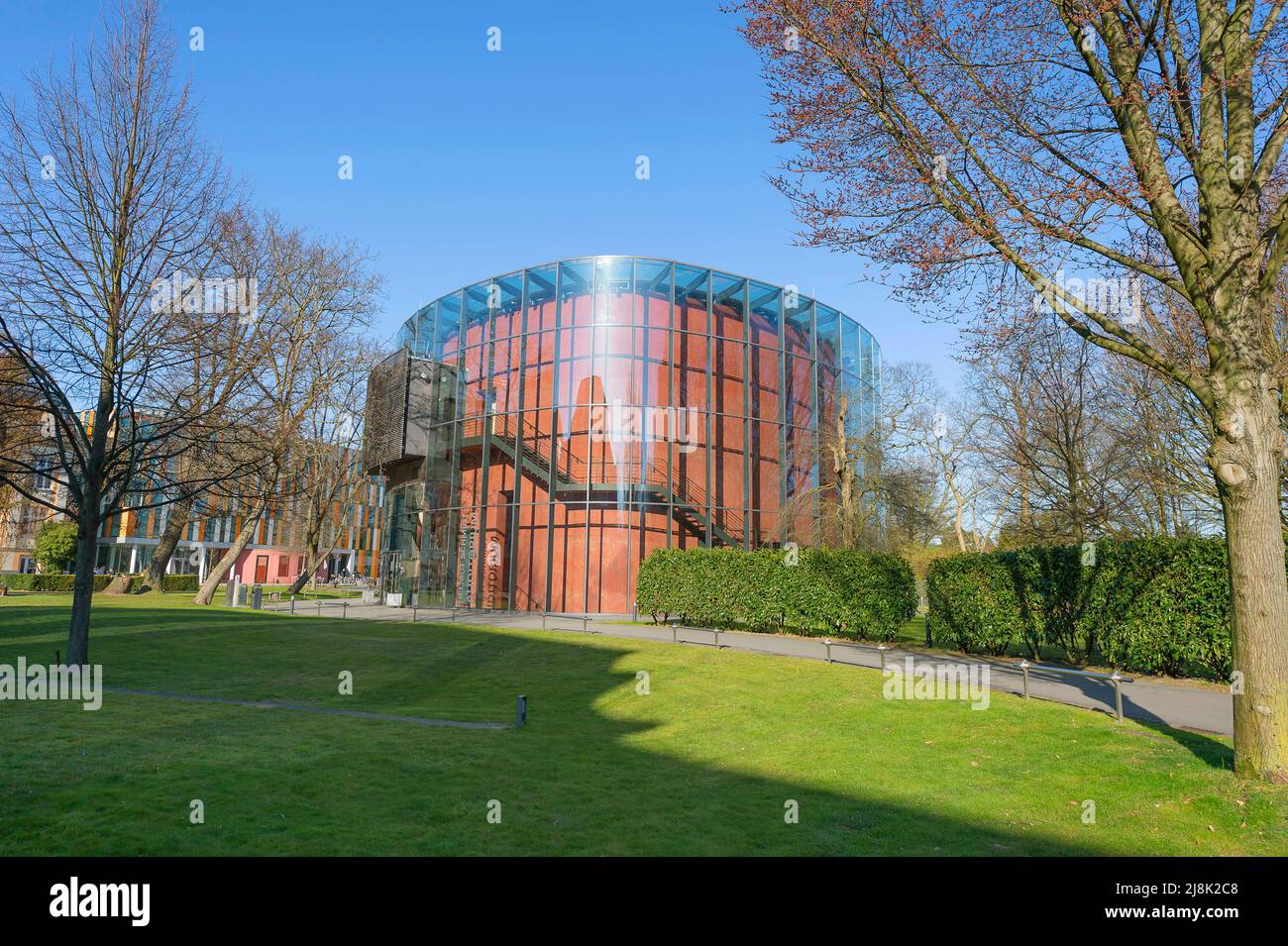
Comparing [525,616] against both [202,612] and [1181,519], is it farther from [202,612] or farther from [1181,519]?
[1181,519]

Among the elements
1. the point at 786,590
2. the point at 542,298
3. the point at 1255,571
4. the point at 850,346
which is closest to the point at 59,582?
the point at 542,298

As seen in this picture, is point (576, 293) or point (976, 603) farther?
point (576, 293)

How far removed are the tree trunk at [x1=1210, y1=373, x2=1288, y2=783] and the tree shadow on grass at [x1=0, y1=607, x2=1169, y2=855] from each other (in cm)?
231

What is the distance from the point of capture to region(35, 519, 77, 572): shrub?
138 feet

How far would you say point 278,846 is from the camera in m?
4.93

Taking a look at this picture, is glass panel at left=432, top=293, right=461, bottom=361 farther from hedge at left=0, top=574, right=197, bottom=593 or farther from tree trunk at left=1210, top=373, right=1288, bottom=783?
tree trunk at left=1210, top=373, right=1288, bottom=783

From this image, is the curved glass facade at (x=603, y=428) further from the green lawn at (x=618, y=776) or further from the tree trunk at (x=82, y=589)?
the tree trunk at (x=82, y=589)

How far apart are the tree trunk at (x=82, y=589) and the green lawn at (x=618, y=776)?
947 mm

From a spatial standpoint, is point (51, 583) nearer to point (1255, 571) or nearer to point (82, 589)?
point (82, 589)

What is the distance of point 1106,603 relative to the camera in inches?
549

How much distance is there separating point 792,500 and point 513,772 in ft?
71.3

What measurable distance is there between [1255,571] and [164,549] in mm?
42516

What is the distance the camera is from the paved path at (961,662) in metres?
10.2
